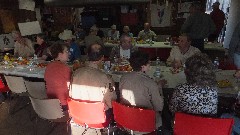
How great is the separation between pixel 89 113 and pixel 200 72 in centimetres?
137

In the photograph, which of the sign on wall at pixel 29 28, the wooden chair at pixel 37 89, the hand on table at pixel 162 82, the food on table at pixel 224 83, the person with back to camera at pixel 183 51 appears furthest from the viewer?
the sign on wall at pixel 29 28

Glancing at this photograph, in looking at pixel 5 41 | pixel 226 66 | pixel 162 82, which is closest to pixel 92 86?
pixel 162 82

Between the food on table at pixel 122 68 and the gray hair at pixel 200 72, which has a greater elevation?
the gray hair at pixel 200 72

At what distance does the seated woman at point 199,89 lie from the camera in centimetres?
259

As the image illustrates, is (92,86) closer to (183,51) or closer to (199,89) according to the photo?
(199,89)

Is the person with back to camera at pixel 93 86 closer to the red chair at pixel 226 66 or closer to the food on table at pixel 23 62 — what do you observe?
the red chair at pixel 226 66

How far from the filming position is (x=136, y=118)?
257cm

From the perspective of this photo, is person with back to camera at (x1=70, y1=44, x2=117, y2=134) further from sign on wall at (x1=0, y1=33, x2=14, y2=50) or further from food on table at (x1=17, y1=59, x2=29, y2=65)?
sign on wall at (x1=0, y1=33, x2=14, y2=50)

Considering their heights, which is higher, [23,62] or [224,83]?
[23,62]

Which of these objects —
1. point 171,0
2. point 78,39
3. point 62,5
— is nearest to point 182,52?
point 62,5

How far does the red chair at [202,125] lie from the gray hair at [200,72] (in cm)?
50

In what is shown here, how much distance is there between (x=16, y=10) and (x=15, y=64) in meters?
5.19

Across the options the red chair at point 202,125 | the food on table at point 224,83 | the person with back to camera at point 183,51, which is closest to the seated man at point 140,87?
the red chair at point 202,125

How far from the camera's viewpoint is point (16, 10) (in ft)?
31.0
